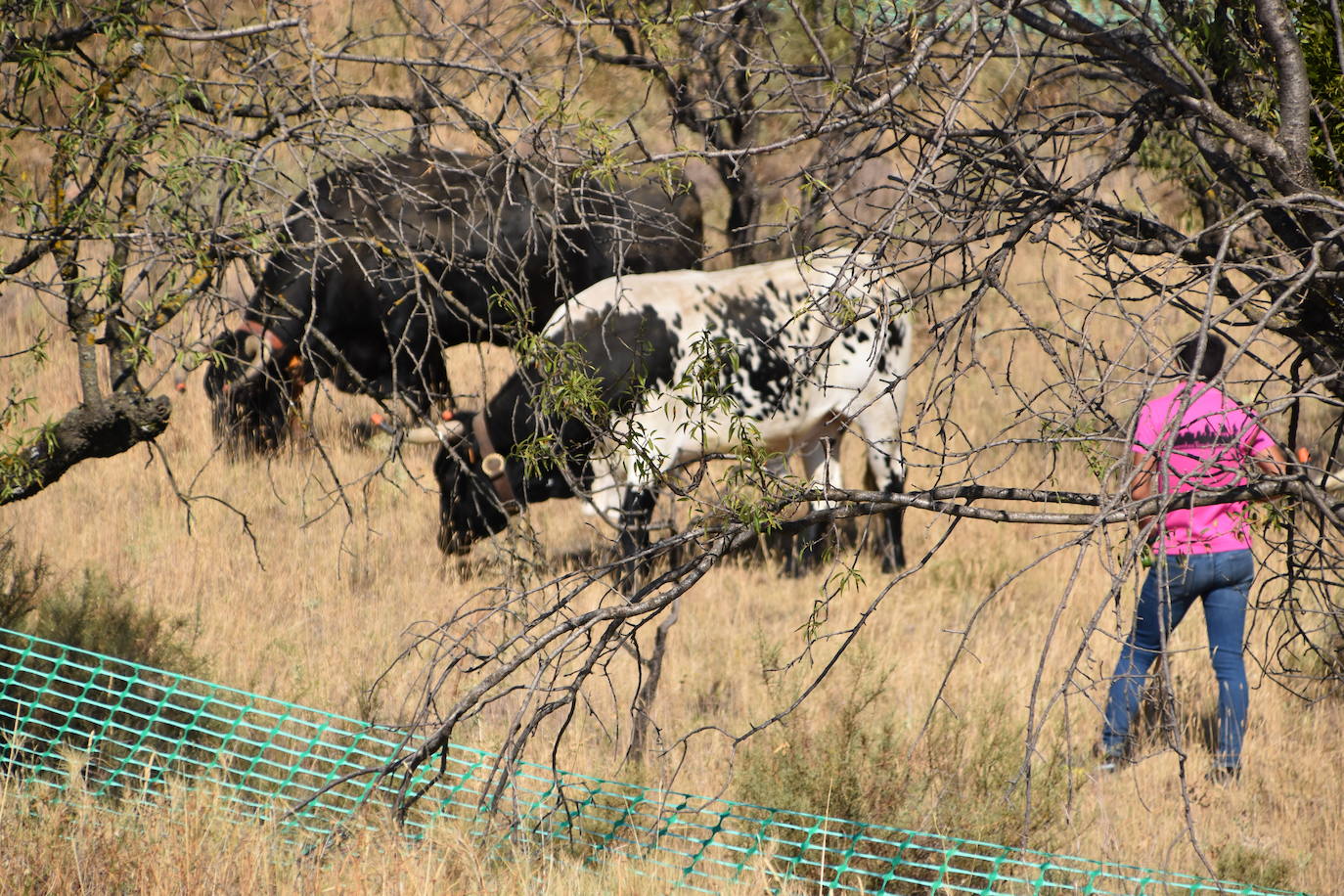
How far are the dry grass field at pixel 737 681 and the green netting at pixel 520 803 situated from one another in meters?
0.20

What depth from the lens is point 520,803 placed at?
4.94m

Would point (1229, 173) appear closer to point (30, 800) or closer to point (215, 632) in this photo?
point (30, 800)

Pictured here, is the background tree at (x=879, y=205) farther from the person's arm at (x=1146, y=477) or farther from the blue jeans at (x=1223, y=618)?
the blue jeans at (x=1223, y=618)

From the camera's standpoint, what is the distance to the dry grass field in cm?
409

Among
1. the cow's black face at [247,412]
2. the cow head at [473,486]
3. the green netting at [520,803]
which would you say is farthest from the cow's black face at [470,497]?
the cow's black face at [247,412]

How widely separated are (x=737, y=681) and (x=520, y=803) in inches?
90.5

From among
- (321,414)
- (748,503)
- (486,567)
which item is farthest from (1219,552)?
(321,414)

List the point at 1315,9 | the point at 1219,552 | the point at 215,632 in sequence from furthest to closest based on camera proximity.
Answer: the point at 215,632 → the point at 1219,552 → the point at 1315,9

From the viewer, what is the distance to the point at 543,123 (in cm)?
393

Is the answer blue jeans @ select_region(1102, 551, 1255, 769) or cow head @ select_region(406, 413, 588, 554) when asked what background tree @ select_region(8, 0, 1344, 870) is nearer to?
blue jeans @ select_region(1102, 551, 1255, 769)

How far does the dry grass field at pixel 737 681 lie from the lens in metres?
4.09

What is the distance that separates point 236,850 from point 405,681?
9.11 ft

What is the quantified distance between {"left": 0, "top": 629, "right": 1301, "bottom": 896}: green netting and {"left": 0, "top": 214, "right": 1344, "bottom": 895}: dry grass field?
0.20m

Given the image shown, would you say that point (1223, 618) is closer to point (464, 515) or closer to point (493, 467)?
point (493, 467)
